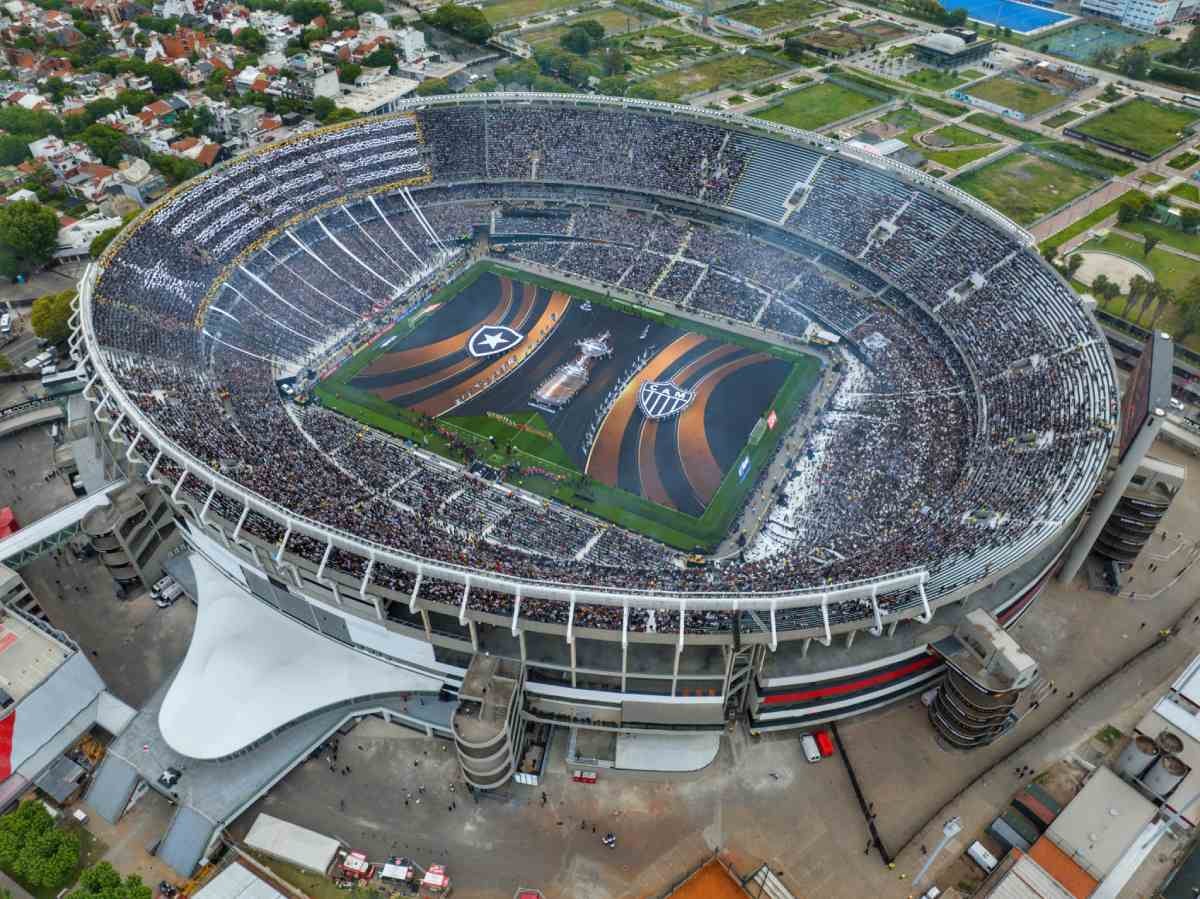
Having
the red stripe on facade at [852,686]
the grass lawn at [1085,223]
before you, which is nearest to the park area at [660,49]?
the grass lawn at [1085,223]

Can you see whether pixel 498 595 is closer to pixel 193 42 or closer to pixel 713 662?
pixel 713 662

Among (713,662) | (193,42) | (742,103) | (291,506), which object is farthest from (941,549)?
(193,42)

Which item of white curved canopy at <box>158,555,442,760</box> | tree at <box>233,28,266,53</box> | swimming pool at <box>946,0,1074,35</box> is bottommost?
white curved canopy at <box>158,555,442,760</box>

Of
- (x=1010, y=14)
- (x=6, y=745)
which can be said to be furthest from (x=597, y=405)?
(x=1010, y=14)

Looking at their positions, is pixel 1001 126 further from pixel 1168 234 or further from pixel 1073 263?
pixel 1073 263

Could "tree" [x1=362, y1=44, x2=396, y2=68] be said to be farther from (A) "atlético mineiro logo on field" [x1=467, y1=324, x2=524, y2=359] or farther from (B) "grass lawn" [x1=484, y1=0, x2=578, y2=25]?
(A) "atlético mineiro logo on field" [x1=467, y1=324, x2=524, y2=359]

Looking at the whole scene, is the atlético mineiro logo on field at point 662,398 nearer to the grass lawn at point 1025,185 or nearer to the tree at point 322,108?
the grass lawn at point 1025,185

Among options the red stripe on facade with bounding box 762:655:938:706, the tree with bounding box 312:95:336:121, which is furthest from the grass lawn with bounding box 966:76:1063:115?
the red stripe on facade with bounding box 762:655:938:706
